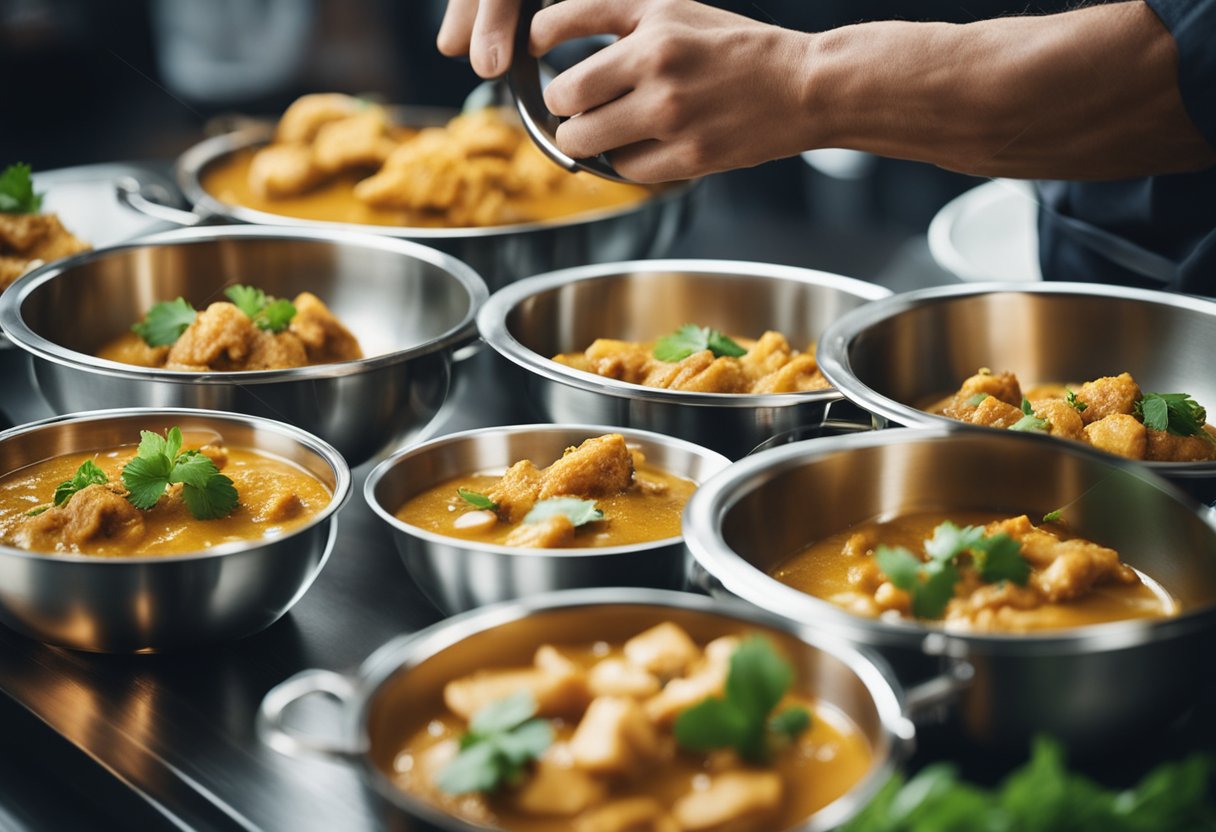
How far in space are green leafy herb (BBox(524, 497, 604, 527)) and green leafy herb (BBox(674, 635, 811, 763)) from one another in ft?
1.58

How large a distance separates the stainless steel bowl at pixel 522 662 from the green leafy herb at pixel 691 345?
0.88 meters

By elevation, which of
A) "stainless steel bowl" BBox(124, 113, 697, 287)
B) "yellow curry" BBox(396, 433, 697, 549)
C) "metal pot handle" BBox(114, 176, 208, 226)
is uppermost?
"metal pot handle" BBox(114, 176, 208, 226)

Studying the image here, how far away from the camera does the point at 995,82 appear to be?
6.17ft

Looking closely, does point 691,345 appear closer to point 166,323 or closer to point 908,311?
point 908,311

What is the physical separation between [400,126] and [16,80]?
262 centimetres

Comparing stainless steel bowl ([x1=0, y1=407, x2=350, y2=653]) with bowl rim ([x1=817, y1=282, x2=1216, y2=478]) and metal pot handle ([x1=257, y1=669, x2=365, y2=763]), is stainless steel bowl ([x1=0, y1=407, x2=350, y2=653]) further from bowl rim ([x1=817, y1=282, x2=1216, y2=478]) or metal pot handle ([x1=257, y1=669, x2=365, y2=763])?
bowl rim ([x1=817, y1=282, x2=1216, y2=478])

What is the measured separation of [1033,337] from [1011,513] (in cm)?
63

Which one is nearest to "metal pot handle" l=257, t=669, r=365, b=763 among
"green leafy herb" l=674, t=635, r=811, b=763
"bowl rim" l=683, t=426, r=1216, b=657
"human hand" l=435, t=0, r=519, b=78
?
"green leafy herb" l=674, t=635, r=811, b=763

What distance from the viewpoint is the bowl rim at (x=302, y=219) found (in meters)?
2.58

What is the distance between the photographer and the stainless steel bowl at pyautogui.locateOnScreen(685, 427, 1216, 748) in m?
1.22

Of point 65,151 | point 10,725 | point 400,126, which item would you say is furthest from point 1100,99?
point 65,151

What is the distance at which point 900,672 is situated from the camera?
126cm

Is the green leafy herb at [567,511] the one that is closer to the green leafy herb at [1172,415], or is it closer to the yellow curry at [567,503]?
the yellow curry at [567,503]

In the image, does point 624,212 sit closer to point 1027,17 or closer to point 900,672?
point 1027,17
